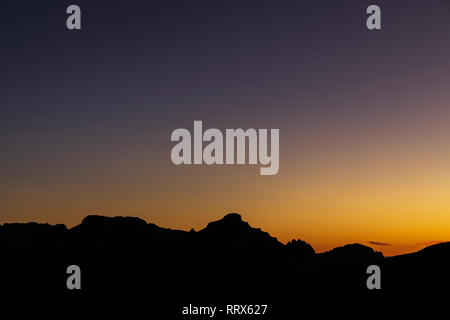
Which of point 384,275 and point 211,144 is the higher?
point 211,144

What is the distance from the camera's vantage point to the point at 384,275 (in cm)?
9775

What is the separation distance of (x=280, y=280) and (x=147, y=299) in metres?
32.2
